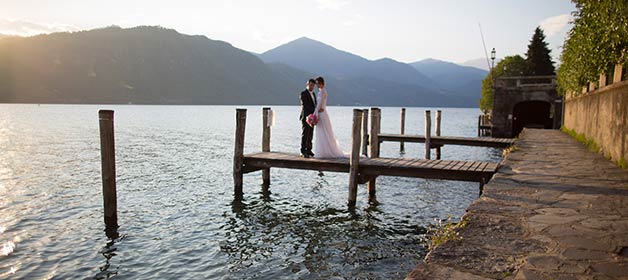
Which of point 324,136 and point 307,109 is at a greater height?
point 307,109

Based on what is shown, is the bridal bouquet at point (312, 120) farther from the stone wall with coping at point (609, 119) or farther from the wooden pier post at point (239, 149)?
the stone wall with coping at point (609, 119)

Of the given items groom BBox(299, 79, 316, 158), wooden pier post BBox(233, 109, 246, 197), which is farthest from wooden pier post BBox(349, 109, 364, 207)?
wooden pier post BBox(233, 109, 246, 197)

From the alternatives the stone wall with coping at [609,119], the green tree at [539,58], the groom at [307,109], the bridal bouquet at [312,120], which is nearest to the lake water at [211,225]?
the groom at [307,109]

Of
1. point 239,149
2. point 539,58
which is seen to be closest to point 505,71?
point 539,58

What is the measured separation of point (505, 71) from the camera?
236 feet

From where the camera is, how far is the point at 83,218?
12016 millimetres

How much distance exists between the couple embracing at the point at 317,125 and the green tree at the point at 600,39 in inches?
286

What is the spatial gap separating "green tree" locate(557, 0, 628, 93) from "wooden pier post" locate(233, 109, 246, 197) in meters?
9.77

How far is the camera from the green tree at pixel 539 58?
6438 centimetres

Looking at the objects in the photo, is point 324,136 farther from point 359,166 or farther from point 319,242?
point 319,242

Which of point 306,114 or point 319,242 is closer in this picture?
point 319,242

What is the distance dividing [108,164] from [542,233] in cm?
940

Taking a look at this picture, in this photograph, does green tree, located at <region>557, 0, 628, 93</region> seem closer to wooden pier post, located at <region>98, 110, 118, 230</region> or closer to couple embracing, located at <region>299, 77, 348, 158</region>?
couple embracing, located at <region>299, 77, 348, 158</region>

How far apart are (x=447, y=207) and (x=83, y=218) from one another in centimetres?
1100
